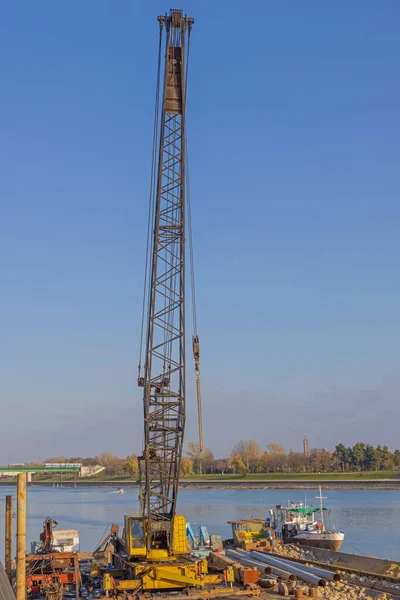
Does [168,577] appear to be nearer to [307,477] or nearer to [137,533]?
[137,533]

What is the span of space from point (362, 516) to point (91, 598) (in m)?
56.4

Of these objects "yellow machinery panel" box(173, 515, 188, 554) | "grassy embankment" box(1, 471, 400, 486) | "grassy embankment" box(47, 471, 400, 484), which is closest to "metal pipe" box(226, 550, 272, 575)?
"yellow machinery panel" box(173, 515, 188, 554)

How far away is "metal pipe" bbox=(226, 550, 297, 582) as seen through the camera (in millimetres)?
29237

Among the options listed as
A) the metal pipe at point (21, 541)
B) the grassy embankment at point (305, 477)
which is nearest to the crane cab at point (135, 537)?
the metal pipe at point (21, 541)

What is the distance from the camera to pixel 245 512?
83500 millimetres

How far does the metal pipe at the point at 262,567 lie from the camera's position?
29.2 m

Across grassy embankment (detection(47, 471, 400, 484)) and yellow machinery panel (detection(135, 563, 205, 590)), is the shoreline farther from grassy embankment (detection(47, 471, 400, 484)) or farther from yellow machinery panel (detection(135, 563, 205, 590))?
yellow machinery panel (detection(135, 563, 205, 590))

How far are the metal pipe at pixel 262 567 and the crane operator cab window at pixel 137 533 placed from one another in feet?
21.9

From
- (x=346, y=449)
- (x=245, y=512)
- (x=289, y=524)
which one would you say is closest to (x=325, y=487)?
(x=346, y=449)

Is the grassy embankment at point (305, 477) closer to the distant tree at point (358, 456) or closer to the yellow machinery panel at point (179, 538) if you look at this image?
the distant tree at point (358, 456)

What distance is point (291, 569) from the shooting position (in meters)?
30.9

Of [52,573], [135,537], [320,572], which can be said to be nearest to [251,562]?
[320,572]

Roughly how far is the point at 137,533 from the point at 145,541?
0.47 meters

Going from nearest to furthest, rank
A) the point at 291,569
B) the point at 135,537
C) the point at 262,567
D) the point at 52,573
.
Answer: the point at 135,537 → the point at 52,573 → the point at 291,569 → the point at 262,567
